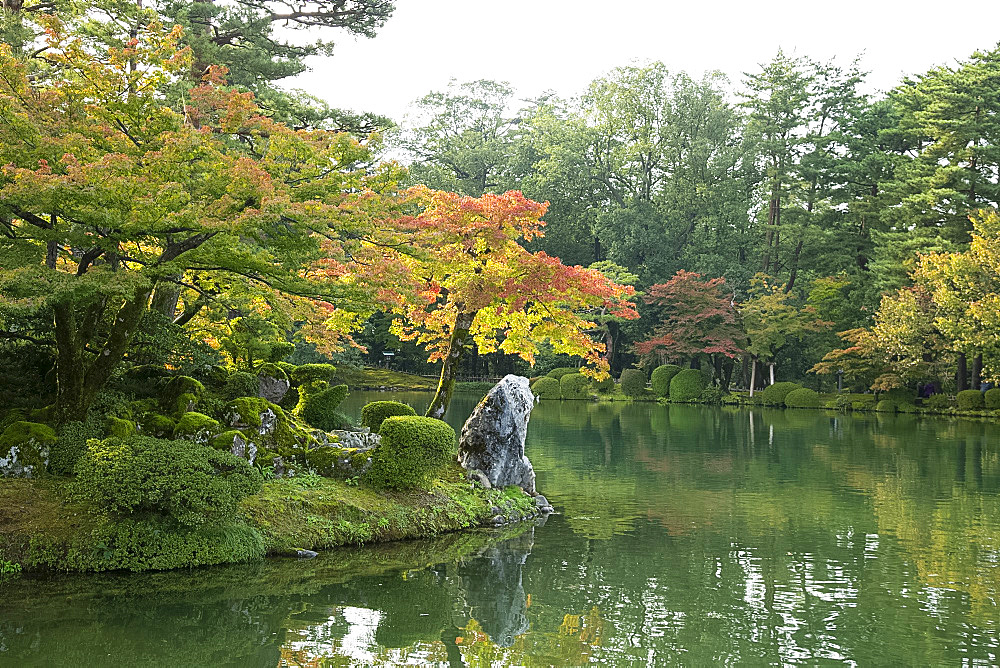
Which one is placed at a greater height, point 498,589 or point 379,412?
point 379,412

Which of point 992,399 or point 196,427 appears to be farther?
point 992,399

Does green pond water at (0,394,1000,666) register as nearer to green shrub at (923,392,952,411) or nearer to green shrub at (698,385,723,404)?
green shrub at (923,392,952,411)

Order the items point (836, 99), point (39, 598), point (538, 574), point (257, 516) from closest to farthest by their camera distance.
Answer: point (39, 598) < point (538, 574) < point (257, 516) < point (836, 99)

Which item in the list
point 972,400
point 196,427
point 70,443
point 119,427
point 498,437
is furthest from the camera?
point 972,400

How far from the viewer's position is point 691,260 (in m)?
46.4

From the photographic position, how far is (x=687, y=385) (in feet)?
131

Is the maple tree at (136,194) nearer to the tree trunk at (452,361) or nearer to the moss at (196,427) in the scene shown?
the moss at (196,427)

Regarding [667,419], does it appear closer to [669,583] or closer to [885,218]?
[885,218]

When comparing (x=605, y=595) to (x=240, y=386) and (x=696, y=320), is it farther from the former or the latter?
(x=696, y=320)

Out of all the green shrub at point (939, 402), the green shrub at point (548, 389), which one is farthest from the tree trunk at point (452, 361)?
the green shrub at point (548, 389)

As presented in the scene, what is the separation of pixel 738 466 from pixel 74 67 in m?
14.3

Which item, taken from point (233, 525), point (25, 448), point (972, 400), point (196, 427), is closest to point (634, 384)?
point (972, 400)

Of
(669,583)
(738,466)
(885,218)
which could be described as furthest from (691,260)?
(669,583)

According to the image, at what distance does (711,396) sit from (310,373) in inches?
1121
